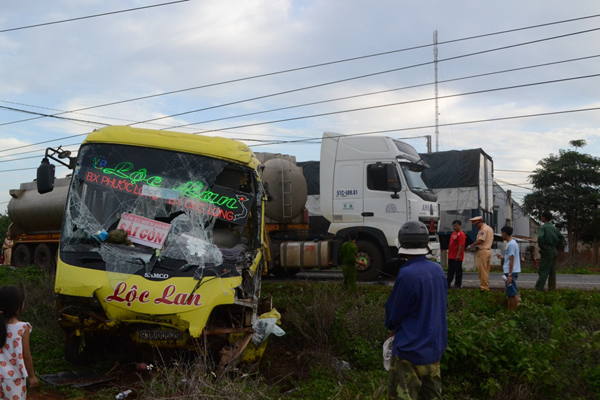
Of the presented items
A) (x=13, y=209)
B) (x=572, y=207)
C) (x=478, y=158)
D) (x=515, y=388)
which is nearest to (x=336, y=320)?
(x=515, y=388)

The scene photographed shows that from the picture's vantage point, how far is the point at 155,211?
664 centimetres

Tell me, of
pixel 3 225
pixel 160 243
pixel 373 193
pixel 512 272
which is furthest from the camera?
pixel 3 225

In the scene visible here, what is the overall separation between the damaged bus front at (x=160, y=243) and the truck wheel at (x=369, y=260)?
18.1 ft

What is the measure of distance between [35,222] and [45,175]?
1085cm

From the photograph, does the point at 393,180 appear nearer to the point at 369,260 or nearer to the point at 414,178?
the point at 414,178

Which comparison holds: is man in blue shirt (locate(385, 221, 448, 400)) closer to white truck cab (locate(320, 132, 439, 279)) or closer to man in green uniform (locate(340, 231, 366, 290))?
man in green uniform (locate(340, 231, 366, 290))

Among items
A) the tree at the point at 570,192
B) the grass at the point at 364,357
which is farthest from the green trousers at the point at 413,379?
the tree at the point at 570,192

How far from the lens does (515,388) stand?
5.43 metres

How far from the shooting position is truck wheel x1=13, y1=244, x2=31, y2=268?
1739cm

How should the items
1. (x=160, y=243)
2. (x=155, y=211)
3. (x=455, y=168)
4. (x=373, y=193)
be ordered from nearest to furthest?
(x=160, y=243) → (x=155, y=211) → (x=373, y=193) → (x=455, y=168)

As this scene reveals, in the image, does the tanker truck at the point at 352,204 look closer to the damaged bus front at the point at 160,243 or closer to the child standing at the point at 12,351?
the damaged bus front at the point at 160,243

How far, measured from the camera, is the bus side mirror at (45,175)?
22.7 feet

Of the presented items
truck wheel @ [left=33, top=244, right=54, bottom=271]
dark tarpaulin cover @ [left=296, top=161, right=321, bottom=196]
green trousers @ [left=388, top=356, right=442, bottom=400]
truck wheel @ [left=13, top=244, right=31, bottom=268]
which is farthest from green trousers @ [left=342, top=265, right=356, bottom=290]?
truck wheel @ [left=13, top=244, right=31, bottom=268]

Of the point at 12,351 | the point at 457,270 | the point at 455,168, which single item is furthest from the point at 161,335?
the point at 455,168
